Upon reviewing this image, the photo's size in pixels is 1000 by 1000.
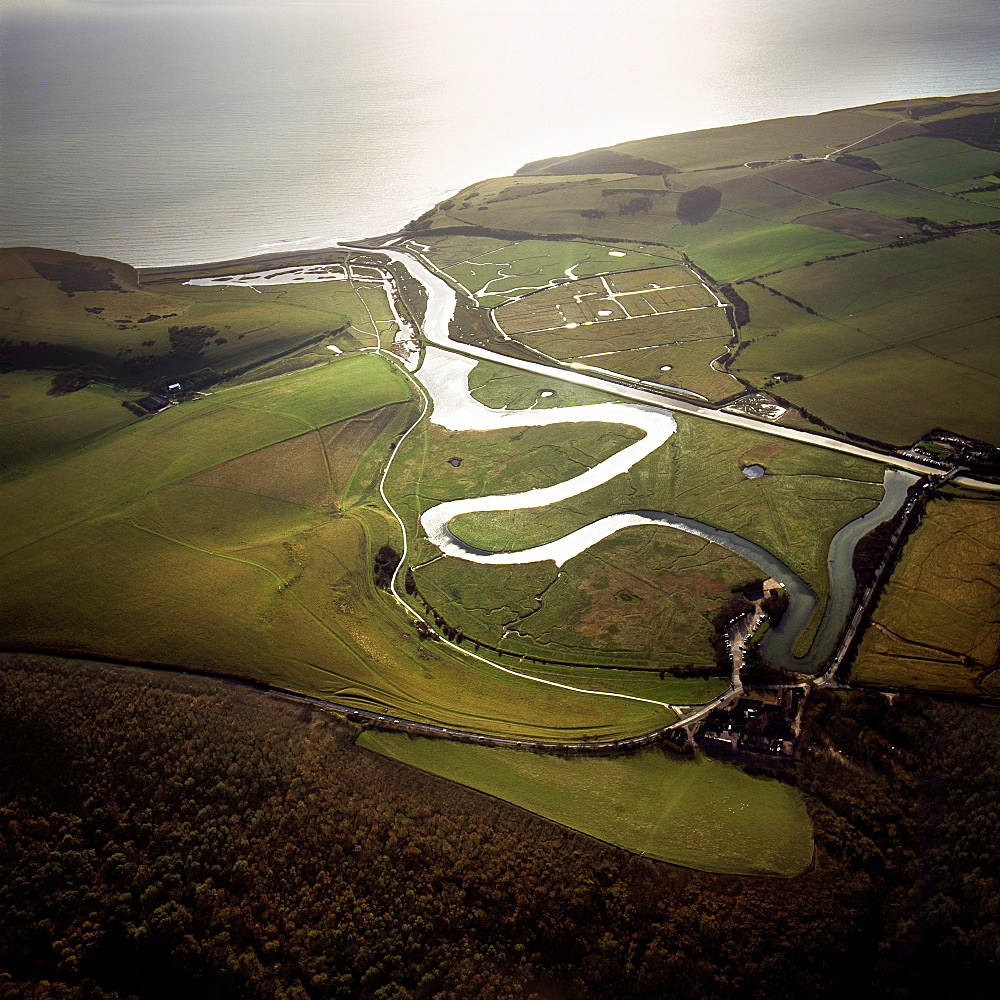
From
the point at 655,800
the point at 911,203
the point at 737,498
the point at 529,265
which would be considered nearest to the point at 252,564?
the point at 655,800

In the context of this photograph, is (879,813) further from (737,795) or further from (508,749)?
(508,749)

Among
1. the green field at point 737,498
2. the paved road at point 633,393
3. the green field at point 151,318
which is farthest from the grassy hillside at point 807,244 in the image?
the green field at point 151,318

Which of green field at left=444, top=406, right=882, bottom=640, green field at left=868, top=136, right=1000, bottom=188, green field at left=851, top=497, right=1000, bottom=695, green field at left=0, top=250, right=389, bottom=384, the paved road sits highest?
green field at left=868, top=136, right=1000, bottom=188

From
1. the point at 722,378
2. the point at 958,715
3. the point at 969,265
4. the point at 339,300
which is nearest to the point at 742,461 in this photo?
the point at 722,378

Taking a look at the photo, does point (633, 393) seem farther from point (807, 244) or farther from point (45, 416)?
point (45, 416)

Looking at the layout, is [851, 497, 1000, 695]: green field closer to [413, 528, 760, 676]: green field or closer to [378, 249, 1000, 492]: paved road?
[378, 249, 1000, 492]: paved road

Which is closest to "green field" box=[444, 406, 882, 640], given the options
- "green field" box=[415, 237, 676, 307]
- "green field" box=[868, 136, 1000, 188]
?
"green field" box=[415, 237, 676, 307]

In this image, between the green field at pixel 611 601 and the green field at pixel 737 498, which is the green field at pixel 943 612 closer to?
the green field at pixel 737 498

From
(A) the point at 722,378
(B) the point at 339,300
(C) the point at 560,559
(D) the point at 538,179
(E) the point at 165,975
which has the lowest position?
(E) the point at 165,975
